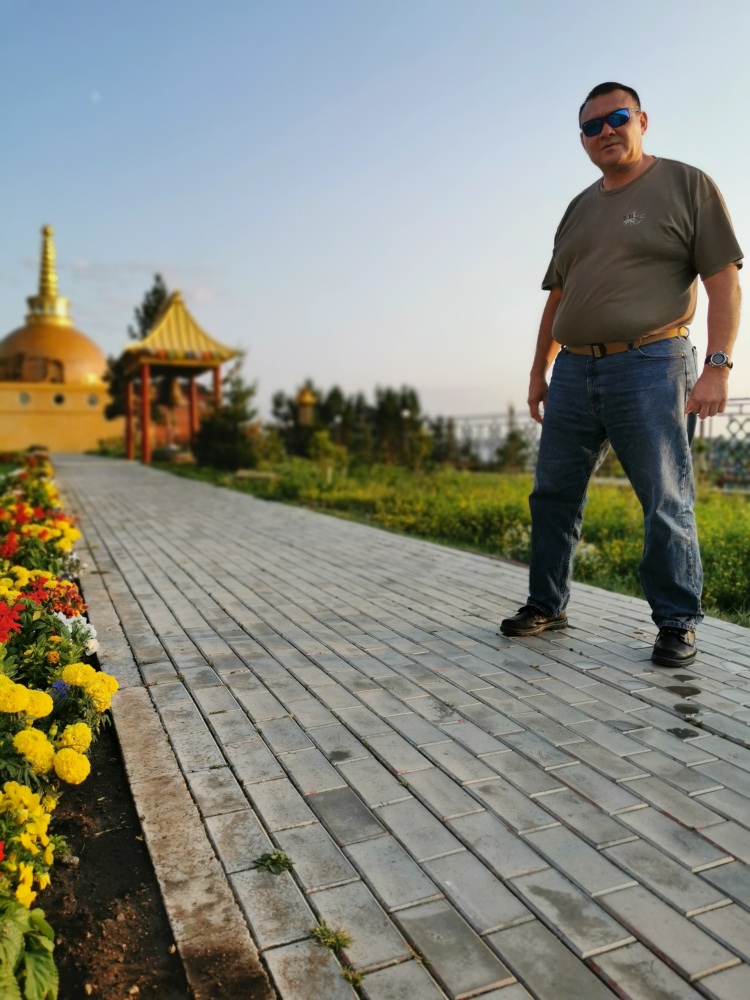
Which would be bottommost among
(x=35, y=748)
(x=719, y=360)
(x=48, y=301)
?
(x=35, y=748)

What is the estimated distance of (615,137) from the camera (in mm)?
3115

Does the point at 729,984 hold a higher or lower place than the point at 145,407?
lower

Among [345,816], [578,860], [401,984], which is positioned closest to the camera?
[401,984]

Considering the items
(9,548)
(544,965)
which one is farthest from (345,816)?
(9,548)

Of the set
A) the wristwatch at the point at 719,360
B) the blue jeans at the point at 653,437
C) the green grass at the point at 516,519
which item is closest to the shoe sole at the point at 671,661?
the blue jeans at the point at 653,437

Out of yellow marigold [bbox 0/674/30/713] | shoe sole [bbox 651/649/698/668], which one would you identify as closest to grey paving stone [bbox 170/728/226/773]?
yellow marigold [bbox 0/674/30/713]

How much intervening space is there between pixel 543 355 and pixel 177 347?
20732mm

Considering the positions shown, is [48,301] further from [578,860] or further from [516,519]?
[578,860]

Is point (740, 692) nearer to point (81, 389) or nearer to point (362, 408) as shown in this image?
point (362, 408)

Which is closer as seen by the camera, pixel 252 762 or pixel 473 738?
pixel 252 762

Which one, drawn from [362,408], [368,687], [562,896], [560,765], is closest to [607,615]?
[368,687]

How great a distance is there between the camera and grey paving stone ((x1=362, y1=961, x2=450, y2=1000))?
1393 millimetres

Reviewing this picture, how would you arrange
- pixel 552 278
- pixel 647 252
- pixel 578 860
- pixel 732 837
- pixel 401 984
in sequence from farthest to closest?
pixel 552 278
pixel 647 252
pixel 732 837
pixel 578 860
pixel 401 984

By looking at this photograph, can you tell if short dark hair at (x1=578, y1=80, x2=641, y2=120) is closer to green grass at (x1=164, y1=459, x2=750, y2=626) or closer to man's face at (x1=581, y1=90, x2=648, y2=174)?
man's face at (x1=581, y1=90, x2=648, y2=174)
